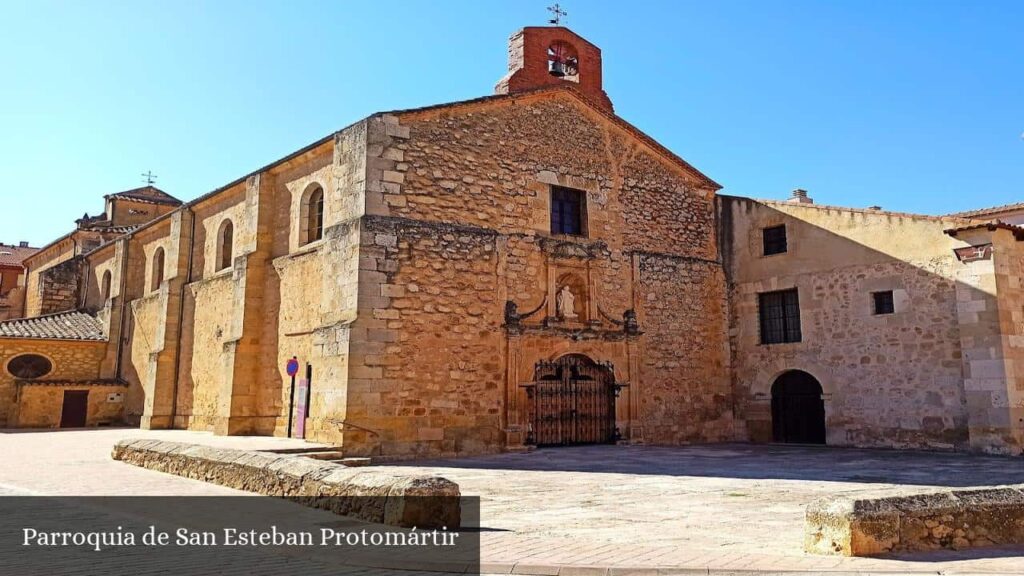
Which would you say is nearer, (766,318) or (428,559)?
(428,559)

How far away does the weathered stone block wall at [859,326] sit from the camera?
53.8ft

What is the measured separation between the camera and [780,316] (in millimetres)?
19688

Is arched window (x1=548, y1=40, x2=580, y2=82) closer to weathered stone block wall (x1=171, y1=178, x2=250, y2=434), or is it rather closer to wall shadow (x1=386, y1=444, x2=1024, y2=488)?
weathered stone block wall (x1=171, y1=178, x2=250, y2=434)

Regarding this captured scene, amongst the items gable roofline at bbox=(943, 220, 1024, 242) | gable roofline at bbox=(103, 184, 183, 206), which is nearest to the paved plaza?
gable roofline at bbox=(943, 220, 1024, 242)

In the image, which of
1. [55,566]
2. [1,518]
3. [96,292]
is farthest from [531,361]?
[96,292]

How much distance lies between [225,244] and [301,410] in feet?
24.3

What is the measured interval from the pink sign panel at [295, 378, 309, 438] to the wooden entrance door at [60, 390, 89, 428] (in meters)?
12.6

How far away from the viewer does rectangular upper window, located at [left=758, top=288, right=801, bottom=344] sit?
1933cm

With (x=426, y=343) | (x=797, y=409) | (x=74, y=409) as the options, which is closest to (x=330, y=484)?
(x=426, y=343)

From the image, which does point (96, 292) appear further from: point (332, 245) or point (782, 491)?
point (782, 491)

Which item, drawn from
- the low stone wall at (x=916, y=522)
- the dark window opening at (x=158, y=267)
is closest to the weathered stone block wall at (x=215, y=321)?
the dark window opening at (x=158, y=267)

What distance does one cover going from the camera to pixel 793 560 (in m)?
5.63

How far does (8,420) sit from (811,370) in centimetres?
2398

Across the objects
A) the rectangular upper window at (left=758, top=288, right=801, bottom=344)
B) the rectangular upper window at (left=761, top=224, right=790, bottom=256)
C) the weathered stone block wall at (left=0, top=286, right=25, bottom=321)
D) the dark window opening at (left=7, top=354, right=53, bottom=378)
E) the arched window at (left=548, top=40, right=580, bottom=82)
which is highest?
the arched window at (left=548, top=40, right=580, bottom=82)
